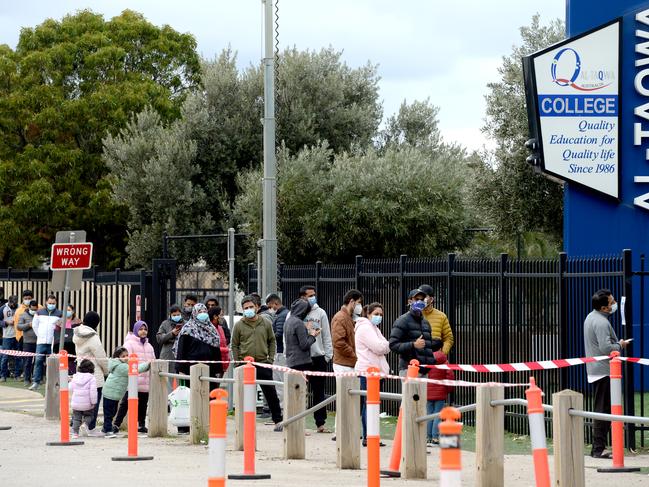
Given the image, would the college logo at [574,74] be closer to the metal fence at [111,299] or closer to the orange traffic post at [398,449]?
the metal fence at [111,299]

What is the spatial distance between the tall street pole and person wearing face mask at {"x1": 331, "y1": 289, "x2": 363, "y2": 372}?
3.28m

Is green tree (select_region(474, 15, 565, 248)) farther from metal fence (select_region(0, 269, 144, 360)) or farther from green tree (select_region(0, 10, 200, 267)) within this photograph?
green tree (select_region(0, 10, 200, 267))

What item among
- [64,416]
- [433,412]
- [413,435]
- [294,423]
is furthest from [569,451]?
[64,416]

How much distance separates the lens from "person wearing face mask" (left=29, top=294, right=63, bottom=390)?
2419cm

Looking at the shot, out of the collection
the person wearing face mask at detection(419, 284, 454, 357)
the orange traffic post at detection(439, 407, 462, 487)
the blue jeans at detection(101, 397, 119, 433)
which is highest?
the person wearing face mask at detection(419, 284, 454, 357)

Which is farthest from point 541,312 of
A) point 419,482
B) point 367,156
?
point 367,156

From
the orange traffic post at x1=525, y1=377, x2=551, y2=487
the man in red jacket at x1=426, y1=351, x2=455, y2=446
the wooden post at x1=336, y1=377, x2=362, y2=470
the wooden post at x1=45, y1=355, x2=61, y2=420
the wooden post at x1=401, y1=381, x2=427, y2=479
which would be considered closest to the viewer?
the orange traffic post at x1=525, y1=377, x2=551, y2=487

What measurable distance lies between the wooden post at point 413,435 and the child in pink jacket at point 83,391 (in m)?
5.54

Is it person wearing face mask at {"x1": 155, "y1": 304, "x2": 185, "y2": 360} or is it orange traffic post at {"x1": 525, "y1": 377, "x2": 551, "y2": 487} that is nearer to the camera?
orange traffic post at {"x1": 525, "y1": 377, "x2": 551, "y2": 487}

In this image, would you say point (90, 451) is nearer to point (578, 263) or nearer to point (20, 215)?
point (578, 263)

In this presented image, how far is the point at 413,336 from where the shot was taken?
48.1 ft

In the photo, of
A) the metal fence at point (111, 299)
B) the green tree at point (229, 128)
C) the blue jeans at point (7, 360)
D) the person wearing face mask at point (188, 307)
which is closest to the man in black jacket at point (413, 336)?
the person wearing face mask at point (188, 307)

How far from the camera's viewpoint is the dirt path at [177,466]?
12.0 meters

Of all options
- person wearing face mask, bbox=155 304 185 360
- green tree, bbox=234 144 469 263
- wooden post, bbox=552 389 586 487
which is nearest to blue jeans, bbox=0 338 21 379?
green tree, bbox=234 144 469 263
